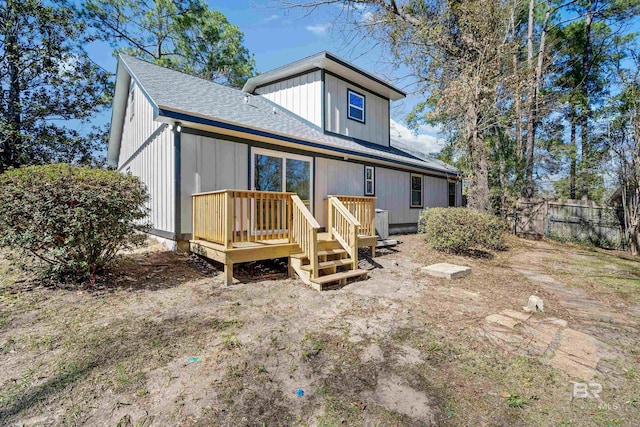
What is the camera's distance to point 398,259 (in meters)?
7.05

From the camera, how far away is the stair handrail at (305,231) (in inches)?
196

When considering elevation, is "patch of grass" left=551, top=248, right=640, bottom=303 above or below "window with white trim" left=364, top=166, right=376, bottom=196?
below

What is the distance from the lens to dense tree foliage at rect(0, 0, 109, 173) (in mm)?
13539

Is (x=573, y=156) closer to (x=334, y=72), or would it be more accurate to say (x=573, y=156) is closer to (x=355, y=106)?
(x=355, y=106)

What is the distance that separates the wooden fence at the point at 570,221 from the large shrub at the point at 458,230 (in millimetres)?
5468

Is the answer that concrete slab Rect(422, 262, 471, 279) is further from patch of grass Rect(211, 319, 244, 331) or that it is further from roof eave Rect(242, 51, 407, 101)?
roof eave Rect(242, 51, 407, 101)

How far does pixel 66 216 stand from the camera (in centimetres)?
434

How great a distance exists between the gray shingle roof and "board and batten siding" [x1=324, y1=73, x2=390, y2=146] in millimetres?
455

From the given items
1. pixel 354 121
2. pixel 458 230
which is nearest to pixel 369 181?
pixel 354 121

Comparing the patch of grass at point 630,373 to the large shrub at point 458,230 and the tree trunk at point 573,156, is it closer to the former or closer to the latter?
the large shrub at point 458,230

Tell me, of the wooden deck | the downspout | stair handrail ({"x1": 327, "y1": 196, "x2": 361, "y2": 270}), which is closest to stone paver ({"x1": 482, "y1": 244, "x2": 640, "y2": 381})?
the wooden deck

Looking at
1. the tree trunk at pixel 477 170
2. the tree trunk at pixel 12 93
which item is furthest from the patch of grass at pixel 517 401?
the tree trunk at pixel 12 93

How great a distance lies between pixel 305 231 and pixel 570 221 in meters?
11.4

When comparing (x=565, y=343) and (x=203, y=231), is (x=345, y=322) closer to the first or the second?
(x=565, y=343)
